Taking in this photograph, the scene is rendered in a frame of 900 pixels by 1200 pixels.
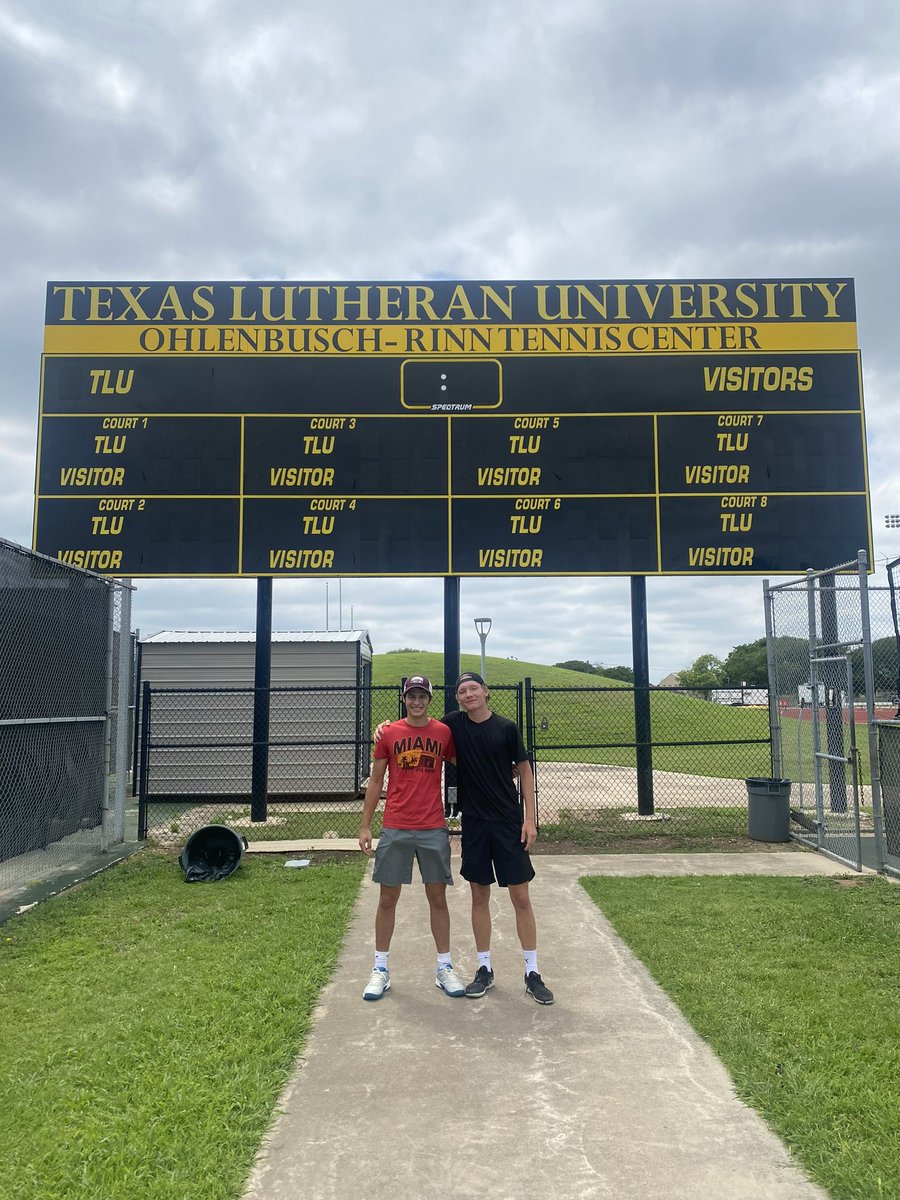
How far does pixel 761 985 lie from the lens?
476 centimetres

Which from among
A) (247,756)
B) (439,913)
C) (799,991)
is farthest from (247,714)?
(799,991)

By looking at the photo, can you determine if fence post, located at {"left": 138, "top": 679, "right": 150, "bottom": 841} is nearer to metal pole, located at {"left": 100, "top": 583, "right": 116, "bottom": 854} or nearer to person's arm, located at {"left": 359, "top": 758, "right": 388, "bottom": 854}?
metal pole, located at {"left": 100, "top": 583, "right": 116, "bottom": 854}

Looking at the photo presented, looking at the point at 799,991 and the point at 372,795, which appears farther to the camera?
the point at 372,795

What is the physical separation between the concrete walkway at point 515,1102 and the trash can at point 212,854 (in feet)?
9.76

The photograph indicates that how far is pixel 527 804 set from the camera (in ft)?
15.8

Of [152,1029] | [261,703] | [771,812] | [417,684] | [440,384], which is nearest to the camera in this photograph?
[152,1029]

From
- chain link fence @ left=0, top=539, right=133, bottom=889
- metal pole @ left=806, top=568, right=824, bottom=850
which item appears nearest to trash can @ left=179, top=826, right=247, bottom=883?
chain link fence @ left=0, top=539, right=133, bottom=889

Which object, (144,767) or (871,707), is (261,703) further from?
(871,707)

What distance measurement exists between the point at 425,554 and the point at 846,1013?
7449mm

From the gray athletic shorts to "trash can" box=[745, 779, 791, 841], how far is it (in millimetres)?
6011

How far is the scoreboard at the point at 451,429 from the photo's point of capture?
1088cm

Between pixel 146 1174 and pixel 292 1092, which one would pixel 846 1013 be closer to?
pixel 292 1092

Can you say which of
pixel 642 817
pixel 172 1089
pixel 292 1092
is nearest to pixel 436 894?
pixel 292 1092

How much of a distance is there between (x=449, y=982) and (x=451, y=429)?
7.60 metres
